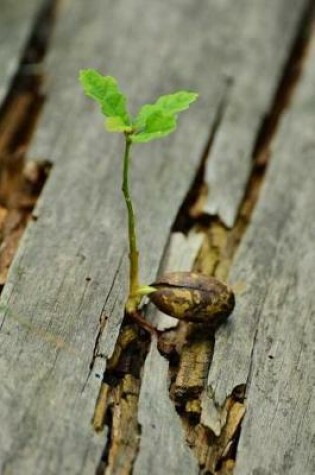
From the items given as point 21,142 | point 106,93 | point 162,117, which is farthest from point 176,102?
point 21,142

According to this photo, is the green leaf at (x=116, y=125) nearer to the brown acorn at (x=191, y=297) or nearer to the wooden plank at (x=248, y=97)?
the brown acorn at (x=191, y=297)

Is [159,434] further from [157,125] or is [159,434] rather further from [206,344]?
[157,125]

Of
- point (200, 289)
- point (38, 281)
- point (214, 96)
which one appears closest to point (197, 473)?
point (200, 289)

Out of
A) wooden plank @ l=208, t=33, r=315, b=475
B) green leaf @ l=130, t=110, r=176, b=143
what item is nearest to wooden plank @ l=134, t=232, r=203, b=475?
wooden plank @ l=208, t=33, r=315, b=475

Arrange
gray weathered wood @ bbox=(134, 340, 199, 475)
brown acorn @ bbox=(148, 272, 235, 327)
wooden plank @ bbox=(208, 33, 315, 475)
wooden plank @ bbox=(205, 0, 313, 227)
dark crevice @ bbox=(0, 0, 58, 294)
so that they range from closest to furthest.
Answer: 1. gray weathered wood @ bbox=(134, 340, 199, 475)
2. wooden plank @ bbox=(208, 33, 315, 475)
3. brown acorn @ bbox=(148, 272, 235, 327)
4. dark crevice @ bbox=(0, 0, 58, 294)
5. wooden plank @ bbox=(205, 0, 313, 227)

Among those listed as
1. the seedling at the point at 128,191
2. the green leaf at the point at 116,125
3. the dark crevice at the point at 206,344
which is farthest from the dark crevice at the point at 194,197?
the green leaf at the point at 116,125

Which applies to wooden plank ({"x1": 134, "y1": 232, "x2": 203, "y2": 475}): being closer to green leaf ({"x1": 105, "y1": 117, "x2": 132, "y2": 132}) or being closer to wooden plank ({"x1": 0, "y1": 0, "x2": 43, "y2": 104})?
green leaf ({"x1": 105, "y1": 117, "x2": 132, "y2": 132})
